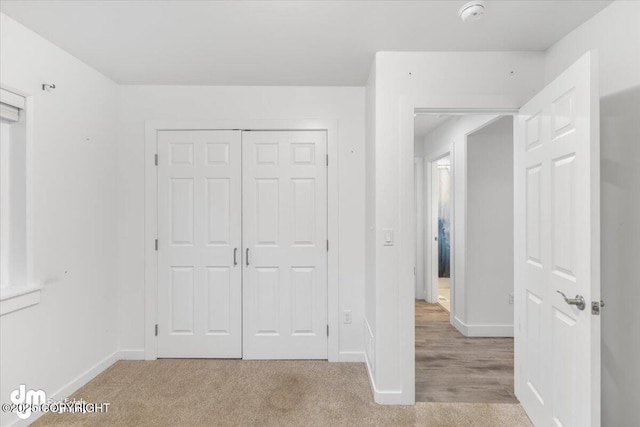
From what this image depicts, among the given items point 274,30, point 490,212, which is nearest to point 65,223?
point 274,30

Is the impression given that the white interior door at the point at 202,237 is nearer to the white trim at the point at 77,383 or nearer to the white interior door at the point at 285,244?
the white interior door at the point at 285,244

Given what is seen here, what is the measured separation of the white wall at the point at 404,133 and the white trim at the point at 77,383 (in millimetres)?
2156

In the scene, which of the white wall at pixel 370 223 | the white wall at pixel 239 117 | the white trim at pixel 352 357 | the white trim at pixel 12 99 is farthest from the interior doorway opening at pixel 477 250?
the white trim at pixel 12 99

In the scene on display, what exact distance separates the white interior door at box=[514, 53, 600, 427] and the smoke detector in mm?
531

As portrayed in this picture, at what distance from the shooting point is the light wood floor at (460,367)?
2.47m

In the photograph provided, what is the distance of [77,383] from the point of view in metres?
2.51

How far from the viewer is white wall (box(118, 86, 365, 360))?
3.02 metres

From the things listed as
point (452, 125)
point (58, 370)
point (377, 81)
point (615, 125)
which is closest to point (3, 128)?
point (58, 370)

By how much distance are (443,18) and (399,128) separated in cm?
68

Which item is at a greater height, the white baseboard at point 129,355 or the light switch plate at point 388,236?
the light switch plate at point 388,236

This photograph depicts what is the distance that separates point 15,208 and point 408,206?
2.50 meters

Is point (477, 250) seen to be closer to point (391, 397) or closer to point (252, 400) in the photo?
point (391, 397)

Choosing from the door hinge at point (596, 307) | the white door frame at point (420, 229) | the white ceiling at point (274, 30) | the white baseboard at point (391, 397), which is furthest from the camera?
the white door frame at point (420, 229)

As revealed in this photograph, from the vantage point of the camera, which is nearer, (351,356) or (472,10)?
(472,10)
